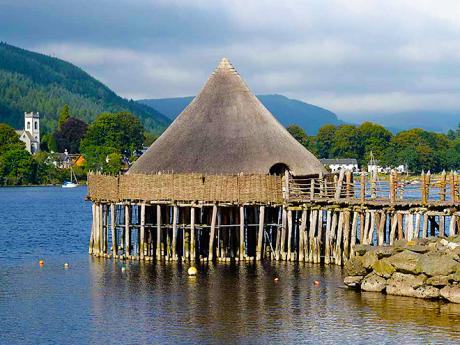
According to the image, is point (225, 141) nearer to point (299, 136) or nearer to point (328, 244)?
point (328, 244)

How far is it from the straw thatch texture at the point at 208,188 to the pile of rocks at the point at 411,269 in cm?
848

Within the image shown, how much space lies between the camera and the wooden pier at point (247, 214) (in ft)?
153

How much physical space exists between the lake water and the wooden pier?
1605 millimetres

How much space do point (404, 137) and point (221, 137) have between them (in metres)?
140

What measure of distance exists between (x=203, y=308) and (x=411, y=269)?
7.34 metres

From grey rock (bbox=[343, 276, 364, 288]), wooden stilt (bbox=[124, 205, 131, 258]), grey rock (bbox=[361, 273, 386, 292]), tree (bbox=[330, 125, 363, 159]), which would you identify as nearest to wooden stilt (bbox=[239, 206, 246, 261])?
wooden stilt (bbox=[124, 205, 131, 258])

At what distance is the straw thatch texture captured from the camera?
160ft

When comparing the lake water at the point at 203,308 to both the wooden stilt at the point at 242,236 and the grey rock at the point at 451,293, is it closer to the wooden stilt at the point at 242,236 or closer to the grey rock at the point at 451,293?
the grey rock at the point at 451,293

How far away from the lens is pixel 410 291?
38562 millimetres

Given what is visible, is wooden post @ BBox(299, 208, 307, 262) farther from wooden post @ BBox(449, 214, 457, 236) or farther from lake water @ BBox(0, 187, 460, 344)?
wooden post @ BBox(449, 214, 457, 236)

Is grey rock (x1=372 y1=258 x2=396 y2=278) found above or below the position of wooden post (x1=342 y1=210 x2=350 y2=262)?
below

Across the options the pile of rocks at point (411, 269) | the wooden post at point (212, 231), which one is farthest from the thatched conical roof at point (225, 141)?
the pile of rocks at point (411, 269)

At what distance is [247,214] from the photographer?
51438mm

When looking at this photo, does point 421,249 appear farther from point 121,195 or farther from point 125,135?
point 125,135
